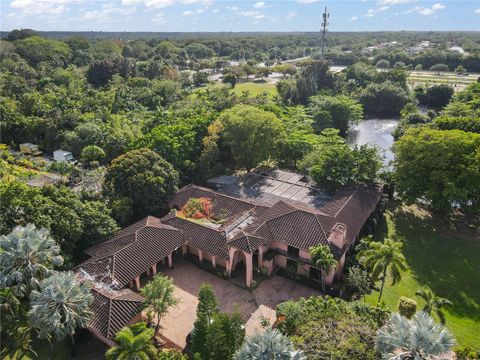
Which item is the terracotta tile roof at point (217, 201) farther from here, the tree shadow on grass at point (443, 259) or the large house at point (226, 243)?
the tree shadow on grass at point (443, 259)

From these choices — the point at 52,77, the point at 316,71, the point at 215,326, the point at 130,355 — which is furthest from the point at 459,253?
the point at 52,77

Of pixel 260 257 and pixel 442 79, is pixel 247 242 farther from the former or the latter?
pixel 442 79

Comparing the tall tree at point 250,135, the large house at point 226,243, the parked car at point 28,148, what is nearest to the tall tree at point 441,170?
the large house at point 226,243

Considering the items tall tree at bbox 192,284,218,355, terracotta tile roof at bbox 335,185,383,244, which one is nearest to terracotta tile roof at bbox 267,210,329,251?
terracotta tile roof at bbox 335,185,383,244

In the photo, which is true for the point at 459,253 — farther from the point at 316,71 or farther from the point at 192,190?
the point at 316,71

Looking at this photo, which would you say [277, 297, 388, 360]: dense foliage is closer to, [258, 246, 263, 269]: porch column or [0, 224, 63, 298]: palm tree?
[258, 246, 263, 269]: porch column

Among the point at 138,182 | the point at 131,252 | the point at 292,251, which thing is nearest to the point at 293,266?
the point at 292,251
